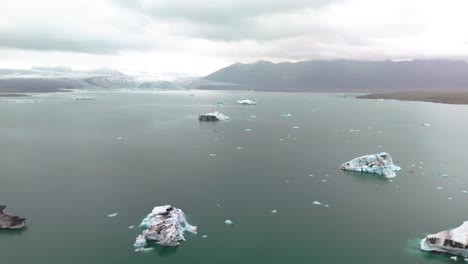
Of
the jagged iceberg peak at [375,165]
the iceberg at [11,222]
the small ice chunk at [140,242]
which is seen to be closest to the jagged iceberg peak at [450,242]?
the jagged iceberg peak at [375,165]

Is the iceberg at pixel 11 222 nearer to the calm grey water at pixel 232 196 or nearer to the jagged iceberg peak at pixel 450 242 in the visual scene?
the calm grey water at pixel 232 196

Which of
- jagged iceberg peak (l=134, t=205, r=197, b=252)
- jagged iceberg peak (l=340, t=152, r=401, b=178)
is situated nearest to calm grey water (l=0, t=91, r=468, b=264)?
jagged iceberg peak (l=134, t=205, r=197, b=252)

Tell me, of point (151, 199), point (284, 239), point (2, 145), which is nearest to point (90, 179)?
point (151, 199)

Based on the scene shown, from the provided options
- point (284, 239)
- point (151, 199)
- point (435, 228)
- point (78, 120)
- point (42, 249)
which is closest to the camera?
point (42, 249)

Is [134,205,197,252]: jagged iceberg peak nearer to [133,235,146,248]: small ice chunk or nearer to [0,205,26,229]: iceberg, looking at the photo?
[133,235,146,248]: small ice chunk

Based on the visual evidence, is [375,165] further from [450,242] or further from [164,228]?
[164,228]

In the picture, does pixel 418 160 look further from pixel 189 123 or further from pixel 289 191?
pixel 189 123
